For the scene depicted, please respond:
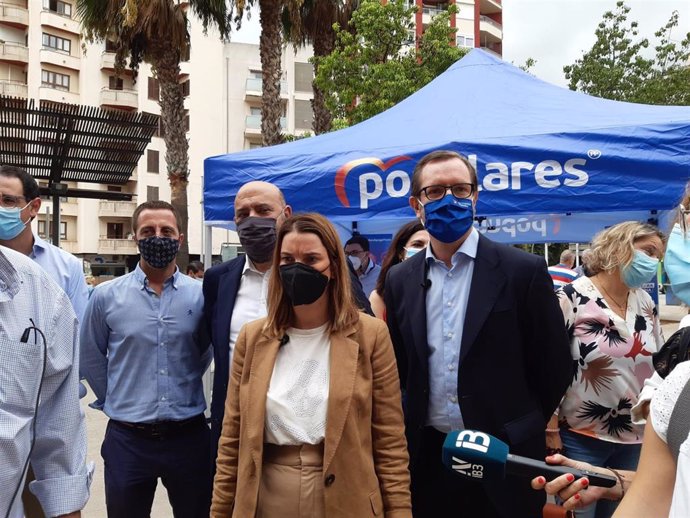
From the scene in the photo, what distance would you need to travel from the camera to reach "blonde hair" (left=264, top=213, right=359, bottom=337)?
7.78 feet

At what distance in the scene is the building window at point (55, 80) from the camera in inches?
1496

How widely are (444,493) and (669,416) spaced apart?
145 centimetres

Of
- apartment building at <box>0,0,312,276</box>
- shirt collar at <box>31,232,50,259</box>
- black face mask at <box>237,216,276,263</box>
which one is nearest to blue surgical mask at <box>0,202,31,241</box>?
shirt collar at <box>31,232,50,259</box>

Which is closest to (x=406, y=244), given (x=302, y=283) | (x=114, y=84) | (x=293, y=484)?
(x=302, y=283)

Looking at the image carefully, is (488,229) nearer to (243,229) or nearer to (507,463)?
(243,229)

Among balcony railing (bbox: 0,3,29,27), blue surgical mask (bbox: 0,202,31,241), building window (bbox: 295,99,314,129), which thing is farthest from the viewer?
building window (bbox: 295,99,314,129)

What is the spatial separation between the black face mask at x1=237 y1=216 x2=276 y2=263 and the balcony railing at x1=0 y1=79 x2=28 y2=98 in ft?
131

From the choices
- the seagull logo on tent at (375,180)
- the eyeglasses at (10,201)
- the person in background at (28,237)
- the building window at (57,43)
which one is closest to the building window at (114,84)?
the building window at (57,43)

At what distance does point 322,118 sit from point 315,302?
562 inches

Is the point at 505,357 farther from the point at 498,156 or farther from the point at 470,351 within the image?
the point at 498,156

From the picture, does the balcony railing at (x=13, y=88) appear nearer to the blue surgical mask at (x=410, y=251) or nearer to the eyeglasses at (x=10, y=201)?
the eyeglasses at (x=10, y=201)

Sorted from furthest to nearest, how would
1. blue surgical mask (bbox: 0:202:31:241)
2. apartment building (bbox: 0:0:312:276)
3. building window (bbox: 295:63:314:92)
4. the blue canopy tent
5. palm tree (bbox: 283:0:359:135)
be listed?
building window (bbox: 295:63:314:92) < apartment building (bbox: 0:0:312:276) < palm tree (bbox: 283:0:359:135) < the blue canopy tent < blue surgical mask (bbox: 0:202:31:241)

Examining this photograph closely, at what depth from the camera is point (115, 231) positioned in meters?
40.6

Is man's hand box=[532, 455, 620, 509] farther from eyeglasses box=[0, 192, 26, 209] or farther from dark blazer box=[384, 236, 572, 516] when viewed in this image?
eyeglasses box=[0, 192, 26, 209]
